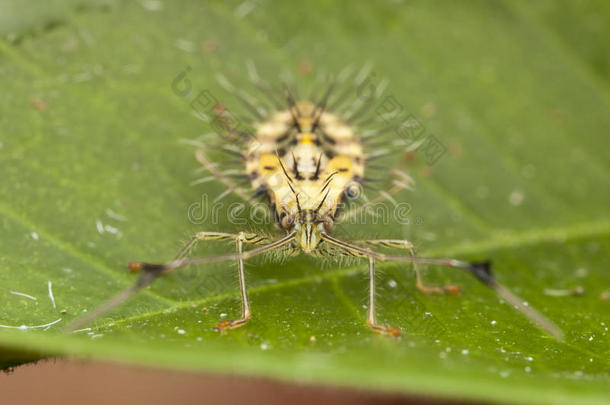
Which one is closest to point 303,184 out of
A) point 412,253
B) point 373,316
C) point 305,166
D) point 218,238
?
point 305,166

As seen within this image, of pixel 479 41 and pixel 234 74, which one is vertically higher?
pixel 479 41

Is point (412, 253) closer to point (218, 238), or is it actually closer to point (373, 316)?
point (373, 316)

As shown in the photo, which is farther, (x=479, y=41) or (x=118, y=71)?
(x=479, y=41)

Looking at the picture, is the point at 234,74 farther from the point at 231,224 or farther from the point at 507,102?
the point at 507,102

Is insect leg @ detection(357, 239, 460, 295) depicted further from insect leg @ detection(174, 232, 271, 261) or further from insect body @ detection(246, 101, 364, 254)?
insect leg @ detection(174, 232, 271, 261)

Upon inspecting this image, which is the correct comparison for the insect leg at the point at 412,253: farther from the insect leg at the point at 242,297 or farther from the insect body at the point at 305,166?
the insect leg at the point at 242,297

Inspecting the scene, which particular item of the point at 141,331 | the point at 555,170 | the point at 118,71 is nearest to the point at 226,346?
the point at 141,331

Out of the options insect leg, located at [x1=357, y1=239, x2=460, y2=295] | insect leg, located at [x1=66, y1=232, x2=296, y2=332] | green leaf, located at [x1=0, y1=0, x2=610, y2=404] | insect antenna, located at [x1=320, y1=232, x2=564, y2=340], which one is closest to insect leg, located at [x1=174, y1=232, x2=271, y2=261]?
insect leg, located at [x1=66, y1=232, x2=296, y2=332]

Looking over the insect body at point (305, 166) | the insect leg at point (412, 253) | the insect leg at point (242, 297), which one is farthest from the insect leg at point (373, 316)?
the insect leg at point (242, 297)
